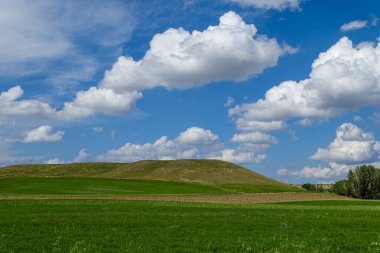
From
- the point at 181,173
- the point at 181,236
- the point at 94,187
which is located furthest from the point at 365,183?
the point at 181,236

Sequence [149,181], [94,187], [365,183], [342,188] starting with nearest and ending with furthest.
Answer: [94,187] → [149,181] → [365,183] → [342,188]

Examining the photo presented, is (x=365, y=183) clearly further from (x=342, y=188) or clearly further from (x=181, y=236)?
(x=181, y=236)

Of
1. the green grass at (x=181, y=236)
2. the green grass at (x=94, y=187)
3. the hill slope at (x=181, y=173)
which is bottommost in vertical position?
the green grass at (x=181, y=236)

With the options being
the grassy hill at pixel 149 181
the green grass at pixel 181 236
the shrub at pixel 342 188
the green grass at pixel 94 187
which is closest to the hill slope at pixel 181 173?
the grassy hill at pixel 149 181

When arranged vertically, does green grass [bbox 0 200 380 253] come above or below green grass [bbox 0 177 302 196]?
below

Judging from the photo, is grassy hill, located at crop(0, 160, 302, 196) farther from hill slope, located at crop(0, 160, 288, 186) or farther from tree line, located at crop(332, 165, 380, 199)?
tree line, located at crop(332, 165, 380, 199)

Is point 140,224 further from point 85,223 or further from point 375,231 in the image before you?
point 375,231

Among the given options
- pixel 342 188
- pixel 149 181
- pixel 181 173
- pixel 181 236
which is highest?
pixel 181 173

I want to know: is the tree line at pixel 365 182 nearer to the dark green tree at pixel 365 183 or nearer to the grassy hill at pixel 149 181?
the dark green tree at pixel 365 183

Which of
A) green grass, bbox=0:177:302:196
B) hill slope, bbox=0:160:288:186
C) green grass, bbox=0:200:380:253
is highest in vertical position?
hill slope, bbox=0:160:288:186

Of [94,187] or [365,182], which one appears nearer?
[94,187]

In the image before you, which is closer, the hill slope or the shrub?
the shrub

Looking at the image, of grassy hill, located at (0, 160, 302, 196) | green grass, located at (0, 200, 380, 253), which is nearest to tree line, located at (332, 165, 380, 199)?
grassy hill, located at (0, 160, 302, 196)

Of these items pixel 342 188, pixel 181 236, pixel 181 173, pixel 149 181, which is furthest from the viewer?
pixel 181 173
